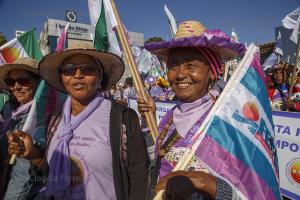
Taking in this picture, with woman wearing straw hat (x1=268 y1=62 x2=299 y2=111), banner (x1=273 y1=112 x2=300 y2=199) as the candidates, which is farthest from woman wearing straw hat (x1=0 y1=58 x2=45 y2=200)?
woman wearing straw hat (x1=268 y1=62 x2=299 y2=111)

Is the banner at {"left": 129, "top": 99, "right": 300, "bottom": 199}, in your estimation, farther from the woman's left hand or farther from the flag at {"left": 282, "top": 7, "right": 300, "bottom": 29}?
the flag at {"left": 282, "top": 7, "right": 300, "bottom": 29}

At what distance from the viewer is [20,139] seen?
2018 mm

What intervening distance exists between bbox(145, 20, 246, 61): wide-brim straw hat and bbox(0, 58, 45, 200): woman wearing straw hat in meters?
1.17

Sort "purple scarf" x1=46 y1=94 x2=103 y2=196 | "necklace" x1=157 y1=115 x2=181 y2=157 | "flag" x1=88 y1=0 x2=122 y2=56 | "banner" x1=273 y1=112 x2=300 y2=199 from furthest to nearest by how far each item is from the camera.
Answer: "flag" x1=88 y1=0 x2=122 y2=56 → "banner" x1=273 y1=112 x2=300 y2=199 → "purple scarf" x1=46 y1=94 x2=103 y2=196 → "necklace" x1=157 y1=115 x2=181 y2=157

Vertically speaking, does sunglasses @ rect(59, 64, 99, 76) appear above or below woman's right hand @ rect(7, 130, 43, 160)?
above

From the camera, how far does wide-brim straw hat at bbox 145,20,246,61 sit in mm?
1906

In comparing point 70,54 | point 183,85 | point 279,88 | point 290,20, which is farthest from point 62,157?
point 290,20

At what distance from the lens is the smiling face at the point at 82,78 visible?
7.82 feet

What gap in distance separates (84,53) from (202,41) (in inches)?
39.5

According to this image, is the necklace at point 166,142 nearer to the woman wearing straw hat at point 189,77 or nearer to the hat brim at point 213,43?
the woman wearing straw hat at point 189,77

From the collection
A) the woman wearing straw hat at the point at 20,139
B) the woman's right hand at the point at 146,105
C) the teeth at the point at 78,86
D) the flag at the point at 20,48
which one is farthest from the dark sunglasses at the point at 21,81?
the flag at the point at 20,48

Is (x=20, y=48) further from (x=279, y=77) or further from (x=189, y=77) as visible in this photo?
(x=279, y=77)

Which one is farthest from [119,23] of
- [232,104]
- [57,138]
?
[232,104]

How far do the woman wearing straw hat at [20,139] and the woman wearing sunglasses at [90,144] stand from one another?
6.1 inches
